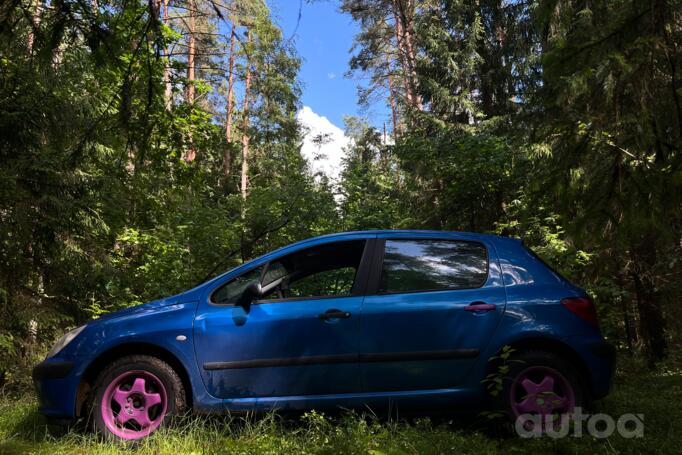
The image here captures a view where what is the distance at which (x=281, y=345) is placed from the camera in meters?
3.67

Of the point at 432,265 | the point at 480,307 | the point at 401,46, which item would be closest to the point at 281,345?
the point at 432,265

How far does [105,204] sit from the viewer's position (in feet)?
24.6

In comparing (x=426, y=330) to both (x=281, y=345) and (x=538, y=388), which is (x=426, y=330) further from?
(x=281, y=345)

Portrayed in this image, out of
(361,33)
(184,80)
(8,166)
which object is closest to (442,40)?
(361,33)

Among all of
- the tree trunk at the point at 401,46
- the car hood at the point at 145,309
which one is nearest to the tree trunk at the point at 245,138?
the tree trunk at the point at 401,46

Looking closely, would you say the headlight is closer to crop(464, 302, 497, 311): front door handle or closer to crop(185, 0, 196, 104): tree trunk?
crop(464, 302, 497, 311): front door handle

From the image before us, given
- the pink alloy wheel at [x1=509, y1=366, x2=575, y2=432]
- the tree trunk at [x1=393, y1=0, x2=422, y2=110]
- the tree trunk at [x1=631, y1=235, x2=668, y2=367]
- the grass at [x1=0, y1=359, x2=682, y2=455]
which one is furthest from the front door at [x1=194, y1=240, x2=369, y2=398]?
the tree trunk at [x1=393, y1=0, x2=422, y2=110]

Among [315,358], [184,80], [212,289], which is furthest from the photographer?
[184,80]

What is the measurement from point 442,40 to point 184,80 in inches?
375

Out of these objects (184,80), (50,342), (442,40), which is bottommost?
(50,342)

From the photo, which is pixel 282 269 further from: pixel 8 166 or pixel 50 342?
pixel 50 342

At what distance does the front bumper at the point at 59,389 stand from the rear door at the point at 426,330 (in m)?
2.23

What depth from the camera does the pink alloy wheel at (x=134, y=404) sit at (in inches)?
142

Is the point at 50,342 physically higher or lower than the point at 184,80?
lower
